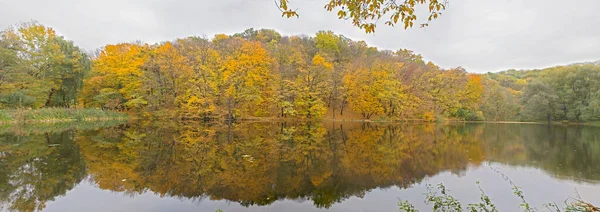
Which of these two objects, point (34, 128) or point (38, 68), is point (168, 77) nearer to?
point (38, 68)

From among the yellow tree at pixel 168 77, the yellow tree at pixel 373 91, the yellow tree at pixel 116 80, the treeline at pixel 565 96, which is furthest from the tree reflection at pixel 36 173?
the treeline at pixel 565 96

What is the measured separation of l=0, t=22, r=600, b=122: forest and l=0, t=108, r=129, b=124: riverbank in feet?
7.73

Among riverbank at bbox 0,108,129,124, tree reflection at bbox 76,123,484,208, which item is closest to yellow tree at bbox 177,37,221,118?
riverbank at bbox 0,108,129,124

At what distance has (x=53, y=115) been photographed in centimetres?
2577

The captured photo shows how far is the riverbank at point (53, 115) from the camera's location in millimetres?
22875

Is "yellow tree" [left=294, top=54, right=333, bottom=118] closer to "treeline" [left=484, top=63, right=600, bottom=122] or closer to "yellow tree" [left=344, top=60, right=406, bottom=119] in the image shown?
"yellow tree" [left=344, top=60, right=406, bottom=119]

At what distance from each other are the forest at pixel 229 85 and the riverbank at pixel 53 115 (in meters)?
2.36

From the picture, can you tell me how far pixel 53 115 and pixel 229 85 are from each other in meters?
15.8

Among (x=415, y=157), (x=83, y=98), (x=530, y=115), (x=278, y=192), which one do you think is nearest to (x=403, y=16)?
(x=278, y=192)

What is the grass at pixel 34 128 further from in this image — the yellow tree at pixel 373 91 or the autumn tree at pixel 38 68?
the yellow tree at pixel 373 91

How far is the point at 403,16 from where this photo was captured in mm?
4379

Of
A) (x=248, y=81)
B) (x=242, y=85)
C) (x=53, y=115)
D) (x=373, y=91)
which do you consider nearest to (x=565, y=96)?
(x=373, y=91)

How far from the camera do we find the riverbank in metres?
22.9

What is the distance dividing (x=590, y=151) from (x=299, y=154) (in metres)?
13.6
